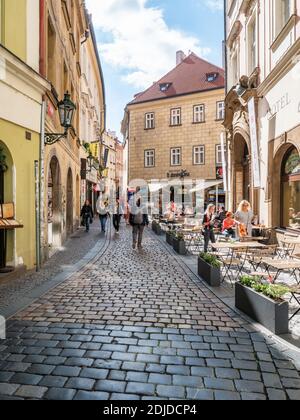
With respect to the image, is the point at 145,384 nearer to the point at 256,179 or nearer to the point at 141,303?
the point at 141,303

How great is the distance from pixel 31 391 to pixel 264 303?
2.94m

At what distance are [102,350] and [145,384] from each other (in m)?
0.87

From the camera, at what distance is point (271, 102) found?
11805 millimetres

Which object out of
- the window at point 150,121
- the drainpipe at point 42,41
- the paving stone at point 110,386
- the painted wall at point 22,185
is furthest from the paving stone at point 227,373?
the window at point 150,121

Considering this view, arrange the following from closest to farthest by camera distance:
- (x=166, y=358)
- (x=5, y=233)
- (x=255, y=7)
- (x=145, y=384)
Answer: (x=145, y=384), (x=166, y=358), (x=5, y=233), (x=255, y=7)

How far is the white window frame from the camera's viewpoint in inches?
1335

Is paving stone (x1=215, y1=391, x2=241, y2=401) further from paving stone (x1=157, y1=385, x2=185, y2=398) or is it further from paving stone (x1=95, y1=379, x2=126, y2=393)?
paving stone (x1=95, y1=379, x2=126, y2=393)

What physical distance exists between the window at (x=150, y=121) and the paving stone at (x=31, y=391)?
32.1m

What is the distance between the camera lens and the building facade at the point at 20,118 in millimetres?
7363

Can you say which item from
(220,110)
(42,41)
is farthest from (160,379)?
(220,110)

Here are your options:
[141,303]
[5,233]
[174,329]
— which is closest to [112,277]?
[141,303]

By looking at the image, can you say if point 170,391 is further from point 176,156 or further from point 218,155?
point 176,156

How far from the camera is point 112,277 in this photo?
24.9 feet

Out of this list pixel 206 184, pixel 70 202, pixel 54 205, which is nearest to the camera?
pixel 54 205
